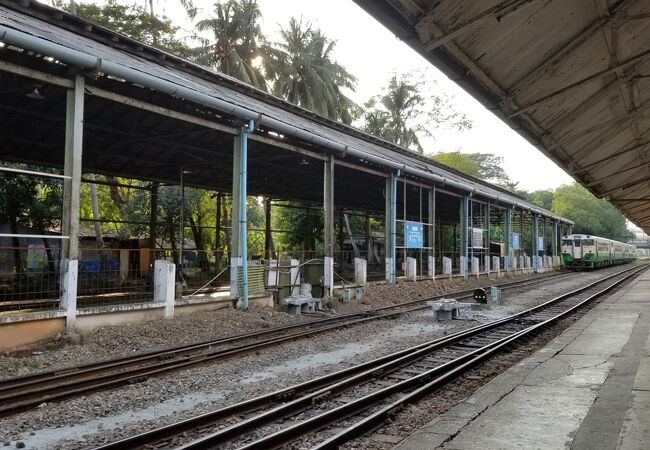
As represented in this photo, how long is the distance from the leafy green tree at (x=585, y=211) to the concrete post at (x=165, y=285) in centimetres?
6936

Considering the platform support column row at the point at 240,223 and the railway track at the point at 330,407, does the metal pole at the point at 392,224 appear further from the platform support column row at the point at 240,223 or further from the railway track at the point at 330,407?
the railway track at the point at 330,407

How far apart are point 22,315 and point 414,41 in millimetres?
8277

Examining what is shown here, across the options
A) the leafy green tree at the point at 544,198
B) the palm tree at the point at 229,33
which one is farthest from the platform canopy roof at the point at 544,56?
the leafy green tree at the point at 544,198

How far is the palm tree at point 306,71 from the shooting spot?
1328 inches

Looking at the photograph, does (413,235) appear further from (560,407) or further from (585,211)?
(585,211)

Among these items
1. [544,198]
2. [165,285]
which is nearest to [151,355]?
[165,285]

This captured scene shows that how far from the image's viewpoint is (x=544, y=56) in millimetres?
4117

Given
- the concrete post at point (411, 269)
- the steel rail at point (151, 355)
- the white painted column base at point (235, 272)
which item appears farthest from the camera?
the concrete post at point (411, 269)

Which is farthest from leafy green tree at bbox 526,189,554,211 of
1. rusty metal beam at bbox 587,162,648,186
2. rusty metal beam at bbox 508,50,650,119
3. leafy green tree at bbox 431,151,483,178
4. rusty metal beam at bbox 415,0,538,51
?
rusty metal beam at bbox 415,0,538,51

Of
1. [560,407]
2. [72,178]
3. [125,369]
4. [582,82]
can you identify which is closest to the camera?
[582,82]

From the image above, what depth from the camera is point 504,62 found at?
4012mm

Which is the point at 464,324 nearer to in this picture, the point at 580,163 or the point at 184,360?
the point at 580,163

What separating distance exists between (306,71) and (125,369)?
29741mm

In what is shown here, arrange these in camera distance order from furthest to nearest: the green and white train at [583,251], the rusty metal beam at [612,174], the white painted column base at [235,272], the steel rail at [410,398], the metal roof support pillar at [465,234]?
the green and white train at [583,251]
the metal roof support pillar at [465,234]
the white painted column base at [235,272]
the rusty metal beam at [612,174]
the steel rail at [410,398]
